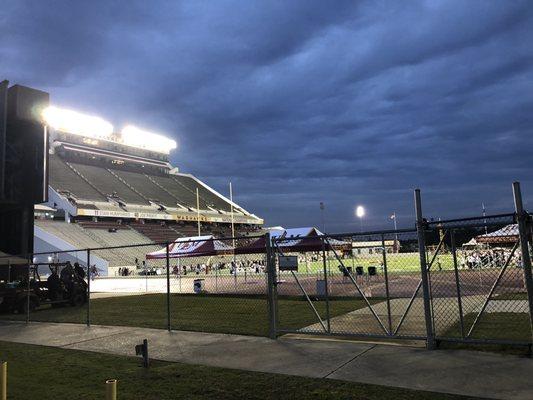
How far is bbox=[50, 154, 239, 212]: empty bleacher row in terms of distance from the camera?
251ft

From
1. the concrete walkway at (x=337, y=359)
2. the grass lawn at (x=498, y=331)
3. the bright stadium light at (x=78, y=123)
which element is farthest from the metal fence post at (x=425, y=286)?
the bright stadium light at (x=78, y=123)

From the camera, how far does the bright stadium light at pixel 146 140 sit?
102 meters

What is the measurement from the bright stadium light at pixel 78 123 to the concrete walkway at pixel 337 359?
86.1 meters

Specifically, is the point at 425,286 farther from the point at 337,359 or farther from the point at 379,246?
the point at 379,246

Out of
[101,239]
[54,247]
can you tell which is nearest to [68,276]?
[54,247]

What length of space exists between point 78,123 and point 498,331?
94815 mm

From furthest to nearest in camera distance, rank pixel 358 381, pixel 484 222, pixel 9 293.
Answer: pixel 9 293, pixel 484 222, pixel 358 381

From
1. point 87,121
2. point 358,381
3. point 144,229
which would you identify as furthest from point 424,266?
point 87,121

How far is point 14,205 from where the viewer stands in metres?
21.2

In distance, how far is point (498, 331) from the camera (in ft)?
30.8

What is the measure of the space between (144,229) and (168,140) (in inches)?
1579

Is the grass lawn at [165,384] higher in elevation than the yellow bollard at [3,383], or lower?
lower

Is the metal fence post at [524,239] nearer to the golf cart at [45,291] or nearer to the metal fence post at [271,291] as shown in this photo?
the metal fence post at [271,291]

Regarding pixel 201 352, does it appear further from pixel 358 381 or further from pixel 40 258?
pixel 40 258
